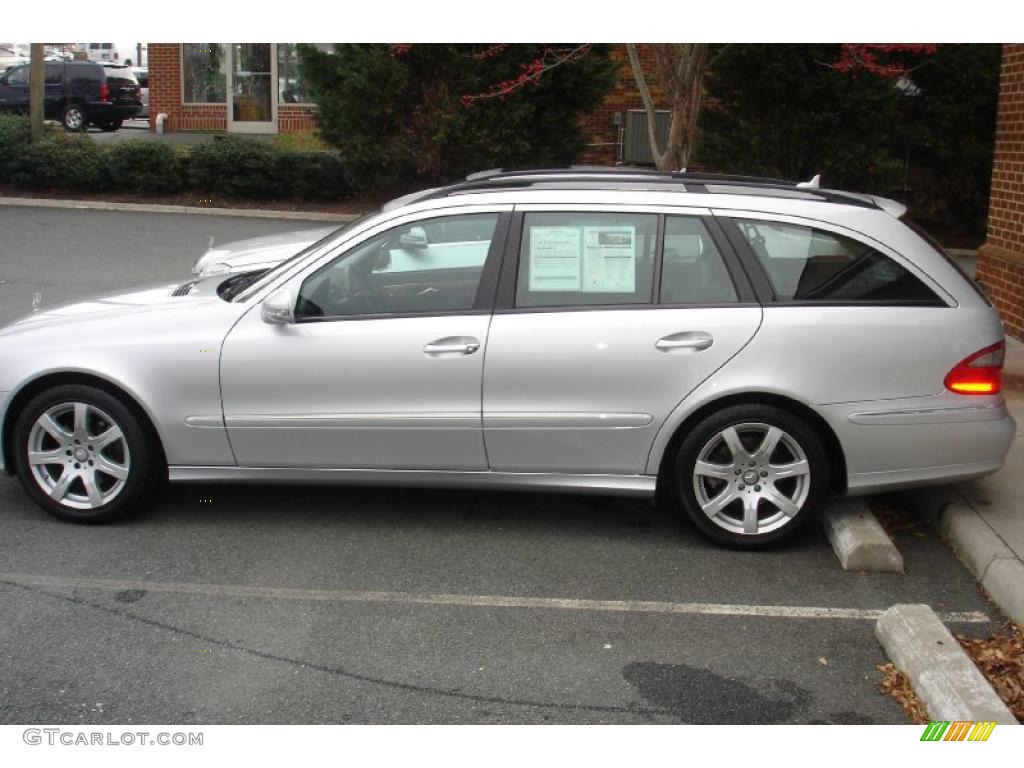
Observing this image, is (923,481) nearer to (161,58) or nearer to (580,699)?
(580,699)

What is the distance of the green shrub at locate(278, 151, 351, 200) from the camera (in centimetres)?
1862

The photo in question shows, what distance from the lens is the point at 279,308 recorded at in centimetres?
556

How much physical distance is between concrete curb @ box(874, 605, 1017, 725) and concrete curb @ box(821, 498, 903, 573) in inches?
26.9

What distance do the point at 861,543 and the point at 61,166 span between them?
16.6 m

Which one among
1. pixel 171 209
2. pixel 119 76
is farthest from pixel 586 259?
pixel 119 76

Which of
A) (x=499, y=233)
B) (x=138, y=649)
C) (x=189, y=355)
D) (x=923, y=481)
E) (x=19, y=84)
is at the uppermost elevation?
(x=19, y=84)

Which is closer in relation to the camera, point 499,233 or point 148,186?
point 499,233

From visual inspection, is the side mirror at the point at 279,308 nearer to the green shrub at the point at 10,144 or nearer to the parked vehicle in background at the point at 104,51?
the green shrub at the point at 10,144

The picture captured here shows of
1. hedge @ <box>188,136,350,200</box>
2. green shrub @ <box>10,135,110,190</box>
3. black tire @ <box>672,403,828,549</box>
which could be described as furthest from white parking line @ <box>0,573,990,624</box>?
green shrub @ <box>10,135,110,190</box>

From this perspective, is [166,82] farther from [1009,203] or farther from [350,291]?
[350,291]

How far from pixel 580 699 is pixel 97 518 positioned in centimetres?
277

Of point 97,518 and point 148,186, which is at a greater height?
point 148,186

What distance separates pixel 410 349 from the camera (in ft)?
18.2
